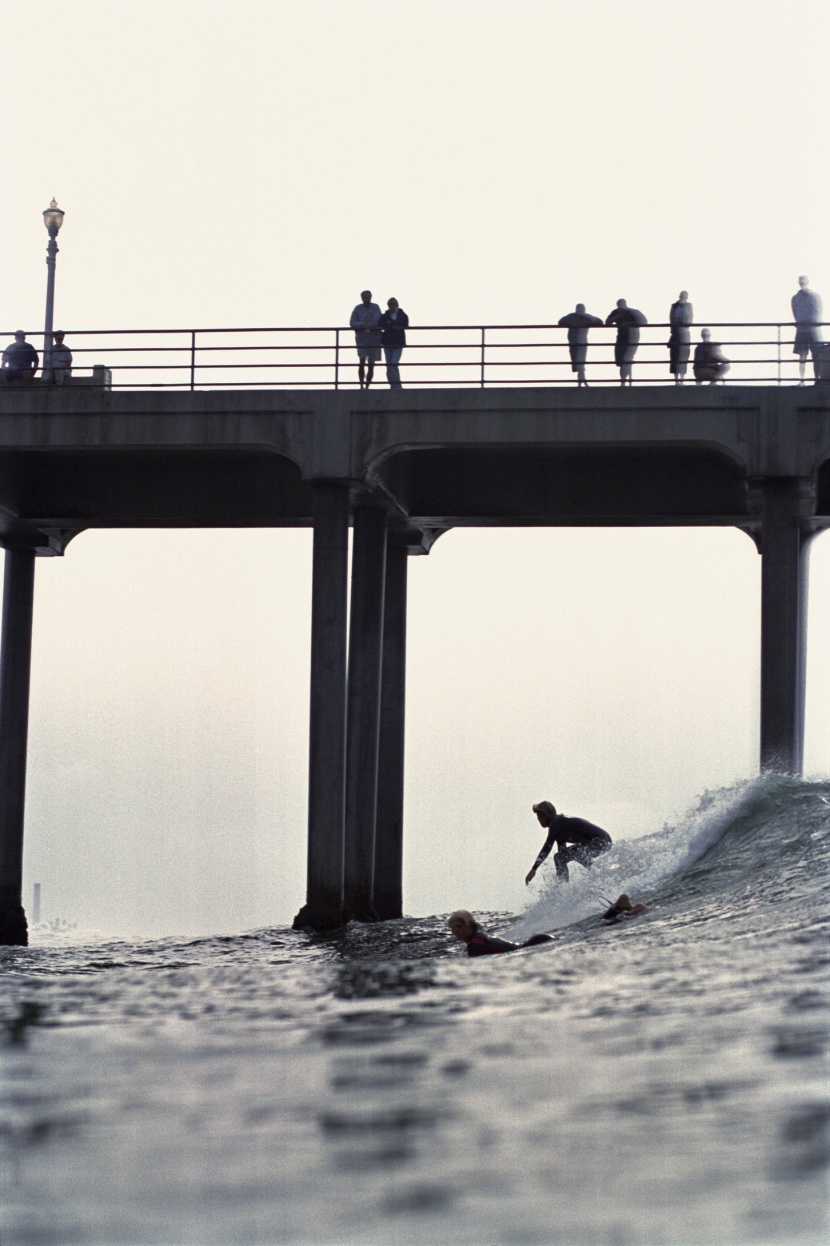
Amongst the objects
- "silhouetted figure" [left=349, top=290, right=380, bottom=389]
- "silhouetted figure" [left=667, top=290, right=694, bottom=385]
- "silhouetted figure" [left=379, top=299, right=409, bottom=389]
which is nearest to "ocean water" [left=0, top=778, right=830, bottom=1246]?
"silhouetted figure" [left=667, top=290, right=694, bottom=385]

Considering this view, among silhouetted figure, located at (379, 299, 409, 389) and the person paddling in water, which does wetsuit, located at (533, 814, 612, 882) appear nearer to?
the person paddling in water

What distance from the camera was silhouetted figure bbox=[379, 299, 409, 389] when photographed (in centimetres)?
2419

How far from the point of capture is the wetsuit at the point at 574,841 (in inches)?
725

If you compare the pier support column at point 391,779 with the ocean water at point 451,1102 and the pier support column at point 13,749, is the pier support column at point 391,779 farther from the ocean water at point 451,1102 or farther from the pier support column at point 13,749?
the ocean water at point 451,1102

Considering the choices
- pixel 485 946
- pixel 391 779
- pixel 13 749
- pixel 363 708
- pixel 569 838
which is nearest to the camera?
pixel 485 946

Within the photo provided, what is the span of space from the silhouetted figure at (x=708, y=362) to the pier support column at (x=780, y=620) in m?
1.75

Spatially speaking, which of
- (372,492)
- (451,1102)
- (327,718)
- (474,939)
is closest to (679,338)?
(372,492)

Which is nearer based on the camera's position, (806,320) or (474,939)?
(474,939)

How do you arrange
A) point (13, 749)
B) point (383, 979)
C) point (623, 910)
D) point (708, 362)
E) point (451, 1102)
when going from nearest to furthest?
point (451, 1102) → point (383, 979) → point (623, 910) → point (708, 362) → point (13, 749)

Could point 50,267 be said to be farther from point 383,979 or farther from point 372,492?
point 383,979

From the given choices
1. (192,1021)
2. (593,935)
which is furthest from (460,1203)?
(593,935)

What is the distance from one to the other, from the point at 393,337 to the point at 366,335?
476mm

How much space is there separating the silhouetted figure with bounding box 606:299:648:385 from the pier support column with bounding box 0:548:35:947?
12.5m

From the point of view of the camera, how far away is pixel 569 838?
18.4 m
